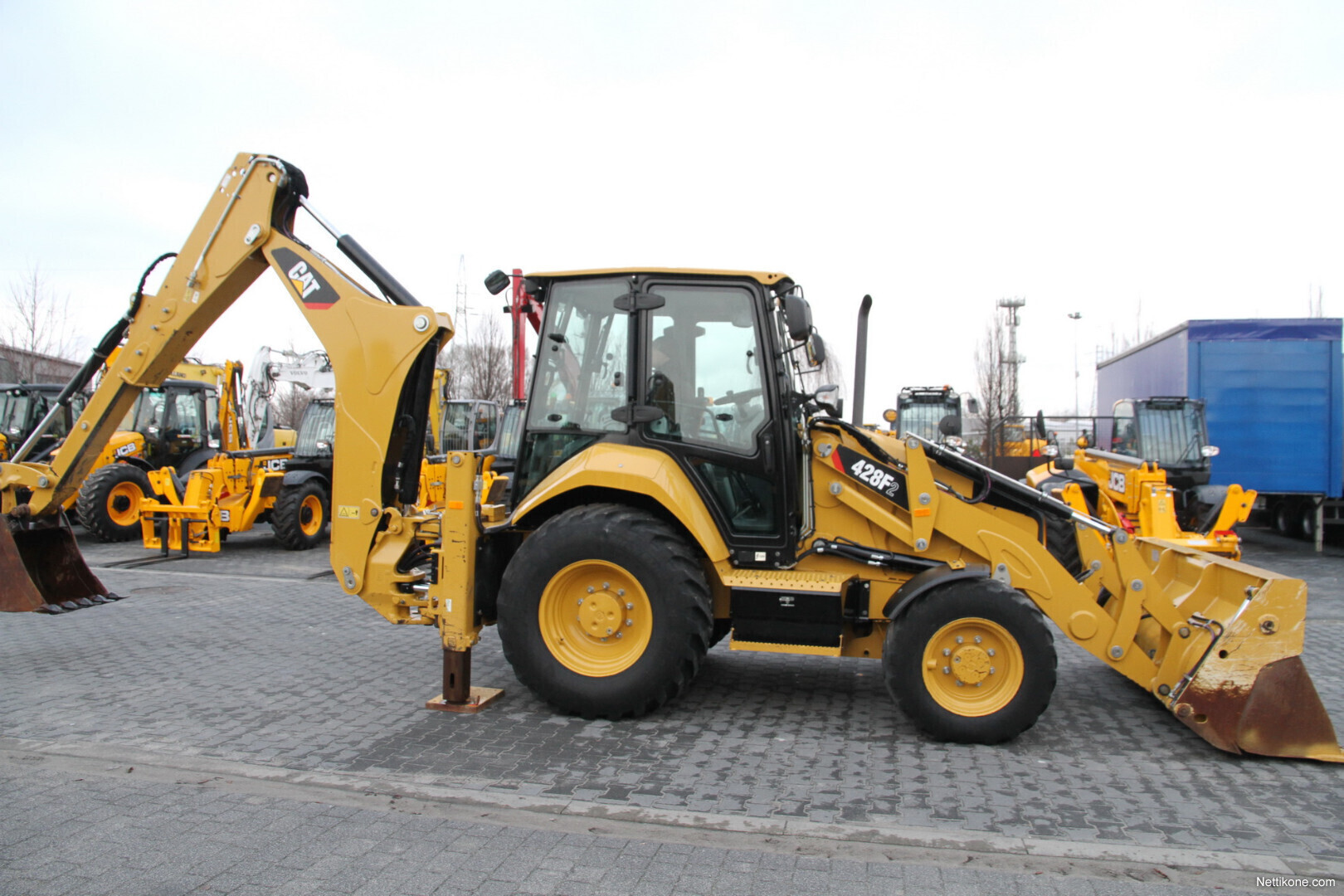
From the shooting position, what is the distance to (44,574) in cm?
623

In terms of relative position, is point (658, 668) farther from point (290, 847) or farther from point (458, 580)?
point (290, 847)

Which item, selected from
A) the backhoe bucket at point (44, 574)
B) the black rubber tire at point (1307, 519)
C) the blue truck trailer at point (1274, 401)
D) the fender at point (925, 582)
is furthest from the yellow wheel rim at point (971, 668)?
the black rubber tire at point (1307, 519)

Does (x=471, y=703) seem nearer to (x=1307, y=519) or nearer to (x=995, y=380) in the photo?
(x=1307, y=519)

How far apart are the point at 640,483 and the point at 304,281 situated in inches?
99.7

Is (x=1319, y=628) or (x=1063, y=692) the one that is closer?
(x=1063, y=692)

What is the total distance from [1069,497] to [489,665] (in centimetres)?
703

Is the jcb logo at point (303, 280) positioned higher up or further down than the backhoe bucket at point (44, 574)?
higher up

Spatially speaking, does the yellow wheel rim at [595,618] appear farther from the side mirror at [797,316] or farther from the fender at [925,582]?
the side mirror at [797,316]

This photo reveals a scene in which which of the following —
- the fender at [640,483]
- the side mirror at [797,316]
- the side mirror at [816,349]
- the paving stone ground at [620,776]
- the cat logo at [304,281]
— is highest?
the cat logo at [304,281]

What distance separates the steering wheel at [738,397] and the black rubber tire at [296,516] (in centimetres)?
988

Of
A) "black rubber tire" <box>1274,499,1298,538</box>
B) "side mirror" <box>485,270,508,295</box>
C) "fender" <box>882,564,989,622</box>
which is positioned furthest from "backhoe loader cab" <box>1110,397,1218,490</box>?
"side mirror" <box>485,270,508,295</box>

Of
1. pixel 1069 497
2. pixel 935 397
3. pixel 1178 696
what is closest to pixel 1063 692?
pixel 1178 696

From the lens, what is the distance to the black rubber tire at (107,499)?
525 inches

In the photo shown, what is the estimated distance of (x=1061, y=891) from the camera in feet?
10.8
